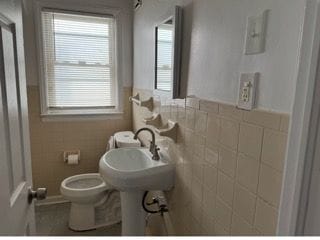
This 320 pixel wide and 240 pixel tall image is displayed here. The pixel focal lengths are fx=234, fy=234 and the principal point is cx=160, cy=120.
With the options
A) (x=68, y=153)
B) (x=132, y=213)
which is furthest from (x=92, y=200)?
(x=68, y=153)

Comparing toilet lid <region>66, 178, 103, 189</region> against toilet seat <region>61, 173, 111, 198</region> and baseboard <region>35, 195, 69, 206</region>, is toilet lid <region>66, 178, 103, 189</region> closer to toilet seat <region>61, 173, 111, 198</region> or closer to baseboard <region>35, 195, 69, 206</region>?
toilet seat <region>61, 173, 111, 198</region>

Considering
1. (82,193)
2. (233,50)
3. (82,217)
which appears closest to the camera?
(233,50)

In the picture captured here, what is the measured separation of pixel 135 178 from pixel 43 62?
5.60 ft

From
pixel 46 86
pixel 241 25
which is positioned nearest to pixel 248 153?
pixel 241 25

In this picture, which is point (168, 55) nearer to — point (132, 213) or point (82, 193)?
point (132, 213)

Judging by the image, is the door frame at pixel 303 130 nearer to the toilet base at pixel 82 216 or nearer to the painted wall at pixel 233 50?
the painted wall at pixel 233 50

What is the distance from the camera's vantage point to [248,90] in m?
0.82

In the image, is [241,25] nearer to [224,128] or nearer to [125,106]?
[224,128]

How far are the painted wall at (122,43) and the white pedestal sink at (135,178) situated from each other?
44.5 inches

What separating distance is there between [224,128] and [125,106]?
1.92m

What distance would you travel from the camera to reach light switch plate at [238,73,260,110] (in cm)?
79

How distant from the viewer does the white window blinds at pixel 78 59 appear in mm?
2430

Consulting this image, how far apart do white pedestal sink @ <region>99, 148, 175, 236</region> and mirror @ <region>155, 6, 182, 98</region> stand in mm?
495

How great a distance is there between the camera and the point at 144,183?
1491mm
